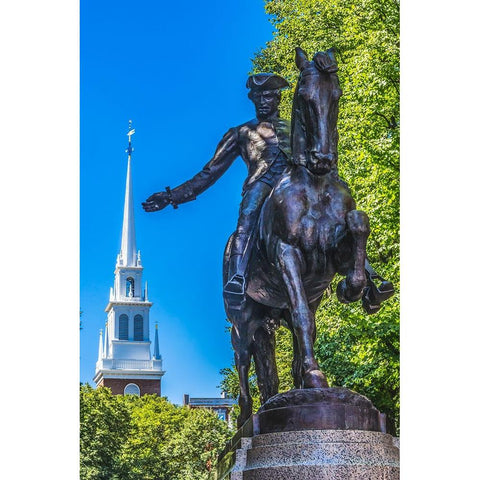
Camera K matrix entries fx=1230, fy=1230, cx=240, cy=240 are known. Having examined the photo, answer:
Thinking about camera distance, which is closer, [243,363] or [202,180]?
[243,363]

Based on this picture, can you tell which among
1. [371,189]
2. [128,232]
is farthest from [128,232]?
[371,189]

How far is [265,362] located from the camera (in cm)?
1162

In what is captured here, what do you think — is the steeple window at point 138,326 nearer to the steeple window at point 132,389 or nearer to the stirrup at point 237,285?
the steeple window at point 132,389

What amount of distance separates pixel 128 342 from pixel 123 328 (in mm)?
1430

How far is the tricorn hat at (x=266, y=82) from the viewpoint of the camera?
11.9 metres

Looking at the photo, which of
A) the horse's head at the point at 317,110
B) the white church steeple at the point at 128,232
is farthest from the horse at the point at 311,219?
the white church steeple at the point at 128,232

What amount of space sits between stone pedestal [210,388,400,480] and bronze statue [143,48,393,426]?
390 millimetres

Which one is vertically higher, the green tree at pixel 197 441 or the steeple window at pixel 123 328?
the steeple window at pixel 123 328

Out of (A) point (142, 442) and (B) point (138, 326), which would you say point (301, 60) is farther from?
(B) point (138, 326)

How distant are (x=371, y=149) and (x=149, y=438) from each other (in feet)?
132
